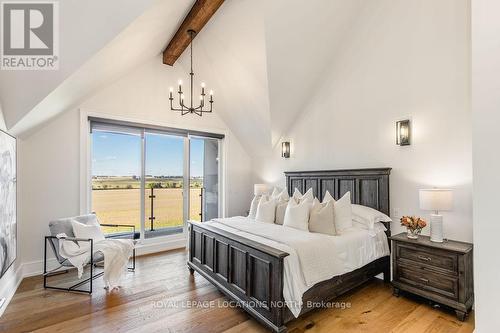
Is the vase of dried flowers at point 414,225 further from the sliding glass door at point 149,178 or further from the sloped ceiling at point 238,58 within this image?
the sliding glass door at point 149,178

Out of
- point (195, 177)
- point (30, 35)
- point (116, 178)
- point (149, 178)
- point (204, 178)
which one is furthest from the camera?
point (204, 178)

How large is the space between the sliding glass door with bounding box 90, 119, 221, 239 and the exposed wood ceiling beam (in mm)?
1438

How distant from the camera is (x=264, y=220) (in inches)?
139

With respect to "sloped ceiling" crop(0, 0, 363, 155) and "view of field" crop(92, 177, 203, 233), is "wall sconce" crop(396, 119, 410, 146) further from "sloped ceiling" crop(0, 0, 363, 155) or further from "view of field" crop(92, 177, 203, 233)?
"view of field" crop(92, 177, 203, 233)

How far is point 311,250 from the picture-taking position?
7.87 feet

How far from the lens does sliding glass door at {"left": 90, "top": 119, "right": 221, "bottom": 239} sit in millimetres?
4258

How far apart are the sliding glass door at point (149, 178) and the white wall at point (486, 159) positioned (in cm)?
448

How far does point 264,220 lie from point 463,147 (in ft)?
8.21

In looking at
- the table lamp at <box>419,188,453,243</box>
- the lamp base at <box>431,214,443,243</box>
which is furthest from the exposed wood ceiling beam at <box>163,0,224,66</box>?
the lamp base at <box>431,214,443,243</box>

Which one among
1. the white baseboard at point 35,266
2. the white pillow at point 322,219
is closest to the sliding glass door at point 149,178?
the white baseboard at point 35,266

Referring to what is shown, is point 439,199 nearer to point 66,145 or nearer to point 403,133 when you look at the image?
point 403,133

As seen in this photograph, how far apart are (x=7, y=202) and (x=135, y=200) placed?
6.44 ft

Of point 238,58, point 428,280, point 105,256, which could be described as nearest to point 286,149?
point 238,58

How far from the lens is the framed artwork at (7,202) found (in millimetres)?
2461
